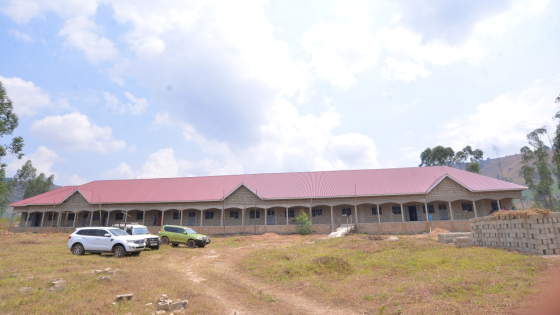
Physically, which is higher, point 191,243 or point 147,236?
point 147,236

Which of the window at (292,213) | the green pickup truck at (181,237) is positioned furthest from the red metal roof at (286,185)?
the green pickup truck at (181,237)

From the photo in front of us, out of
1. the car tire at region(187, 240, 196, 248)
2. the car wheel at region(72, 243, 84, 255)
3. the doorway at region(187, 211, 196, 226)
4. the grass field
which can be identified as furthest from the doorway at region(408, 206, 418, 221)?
the car wheel at region(72, 243, 84, 255)

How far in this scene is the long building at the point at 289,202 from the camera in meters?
30.6

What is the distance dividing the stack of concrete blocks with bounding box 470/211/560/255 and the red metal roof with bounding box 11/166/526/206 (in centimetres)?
1496

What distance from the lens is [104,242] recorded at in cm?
1656

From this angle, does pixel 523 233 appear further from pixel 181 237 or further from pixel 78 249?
pixel 78 249

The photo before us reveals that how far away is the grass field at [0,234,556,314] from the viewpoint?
24.5 feet

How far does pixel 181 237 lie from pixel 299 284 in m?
14.8

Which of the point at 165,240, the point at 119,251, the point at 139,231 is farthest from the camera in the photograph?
the point at 165,240

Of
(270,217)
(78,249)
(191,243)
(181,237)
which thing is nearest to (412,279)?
(191,243)

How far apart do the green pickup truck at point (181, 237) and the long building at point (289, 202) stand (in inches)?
334

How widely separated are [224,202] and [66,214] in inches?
783

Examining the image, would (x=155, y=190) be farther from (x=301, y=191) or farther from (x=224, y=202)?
(x=301, y=191)

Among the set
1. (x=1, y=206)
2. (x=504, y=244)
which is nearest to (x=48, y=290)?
(x=504, y=244)
